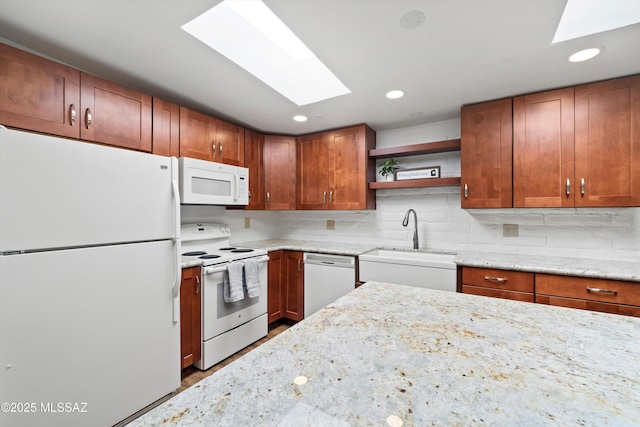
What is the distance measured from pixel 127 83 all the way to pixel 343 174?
2057mm

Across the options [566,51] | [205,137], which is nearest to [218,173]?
[205,137]

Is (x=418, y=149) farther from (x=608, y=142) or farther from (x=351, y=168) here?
(x=608, y=142)

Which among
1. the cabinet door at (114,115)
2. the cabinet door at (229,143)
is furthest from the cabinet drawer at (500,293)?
the cabinet door at (114,115)

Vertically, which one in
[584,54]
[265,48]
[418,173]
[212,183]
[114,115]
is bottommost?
[212,183]

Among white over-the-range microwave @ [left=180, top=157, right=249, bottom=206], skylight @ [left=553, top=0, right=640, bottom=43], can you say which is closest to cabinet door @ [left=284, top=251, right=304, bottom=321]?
white over-the-range microwave @ [left=180, top=157, right=249, bottom=206]

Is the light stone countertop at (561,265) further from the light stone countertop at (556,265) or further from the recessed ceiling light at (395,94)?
the recessed ceiling light at (395,94)

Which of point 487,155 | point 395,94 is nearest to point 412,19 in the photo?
point 395,94

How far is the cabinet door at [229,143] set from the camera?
258 cm

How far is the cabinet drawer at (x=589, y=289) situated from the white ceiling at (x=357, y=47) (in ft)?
4.70

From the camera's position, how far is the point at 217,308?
2.17 meters

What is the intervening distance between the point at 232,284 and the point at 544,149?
9.05ft

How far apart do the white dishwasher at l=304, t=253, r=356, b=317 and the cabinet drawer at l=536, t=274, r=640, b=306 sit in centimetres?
146

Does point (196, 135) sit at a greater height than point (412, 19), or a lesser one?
lesser

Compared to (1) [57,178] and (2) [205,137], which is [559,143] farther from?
(1) [57,178]
